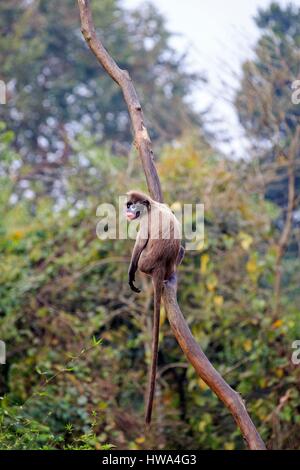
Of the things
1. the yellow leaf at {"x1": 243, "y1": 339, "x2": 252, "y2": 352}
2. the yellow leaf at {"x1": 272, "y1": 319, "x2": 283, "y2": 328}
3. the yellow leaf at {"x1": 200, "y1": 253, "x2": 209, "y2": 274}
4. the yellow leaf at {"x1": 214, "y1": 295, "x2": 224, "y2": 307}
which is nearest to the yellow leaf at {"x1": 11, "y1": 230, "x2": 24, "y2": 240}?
the yellow leaf at {"x1": 200, "y1": 253, "x2": 209, "y2": 274}

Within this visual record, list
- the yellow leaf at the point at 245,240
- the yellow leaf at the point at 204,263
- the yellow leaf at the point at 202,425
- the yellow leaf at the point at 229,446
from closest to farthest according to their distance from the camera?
the yellow leaf at the point at 229,446, the yellow leaf at the point at 202,425, the yellow leaf at the point at 204,263, the yellow leaf at the point at 245,240

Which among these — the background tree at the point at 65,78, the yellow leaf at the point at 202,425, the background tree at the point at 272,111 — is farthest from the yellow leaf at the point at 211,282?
the background tree at the point at 65,78

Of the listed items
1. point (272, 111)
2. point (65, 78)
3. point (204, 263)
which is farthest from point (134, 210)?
point (65, 78)

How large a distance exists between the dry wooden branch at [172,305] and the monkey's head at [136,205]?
15cm

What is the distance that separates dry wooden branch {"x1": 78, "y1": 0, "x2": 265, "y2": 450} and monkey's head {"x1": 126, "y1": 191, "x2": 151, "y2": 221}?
15 centimetres

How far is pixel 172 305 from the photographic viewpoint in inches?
132

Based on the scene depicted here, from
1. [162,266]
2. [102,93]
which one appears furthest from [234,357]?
[102,93]

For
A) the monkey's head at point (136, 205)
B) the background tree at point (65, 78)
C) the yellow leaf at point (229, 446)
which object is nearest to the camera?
the monkey's head at point (136, 205)

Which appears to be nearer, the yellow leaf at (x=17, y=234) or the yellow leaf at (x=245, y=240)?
the yellow leaf at (x=245, y=240)

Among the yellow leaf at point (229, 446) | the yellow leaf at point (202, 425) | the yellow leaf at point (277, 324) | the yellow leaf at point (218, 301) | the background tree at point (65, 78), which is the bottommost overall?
the yellow leaf at point (229, 446)

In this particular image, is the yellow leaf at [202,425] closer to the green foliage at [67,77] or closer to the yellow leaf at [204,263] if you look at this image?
the yellow leaf at [204,263]

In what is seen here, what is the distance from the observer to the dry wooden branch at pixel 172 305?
305cm
